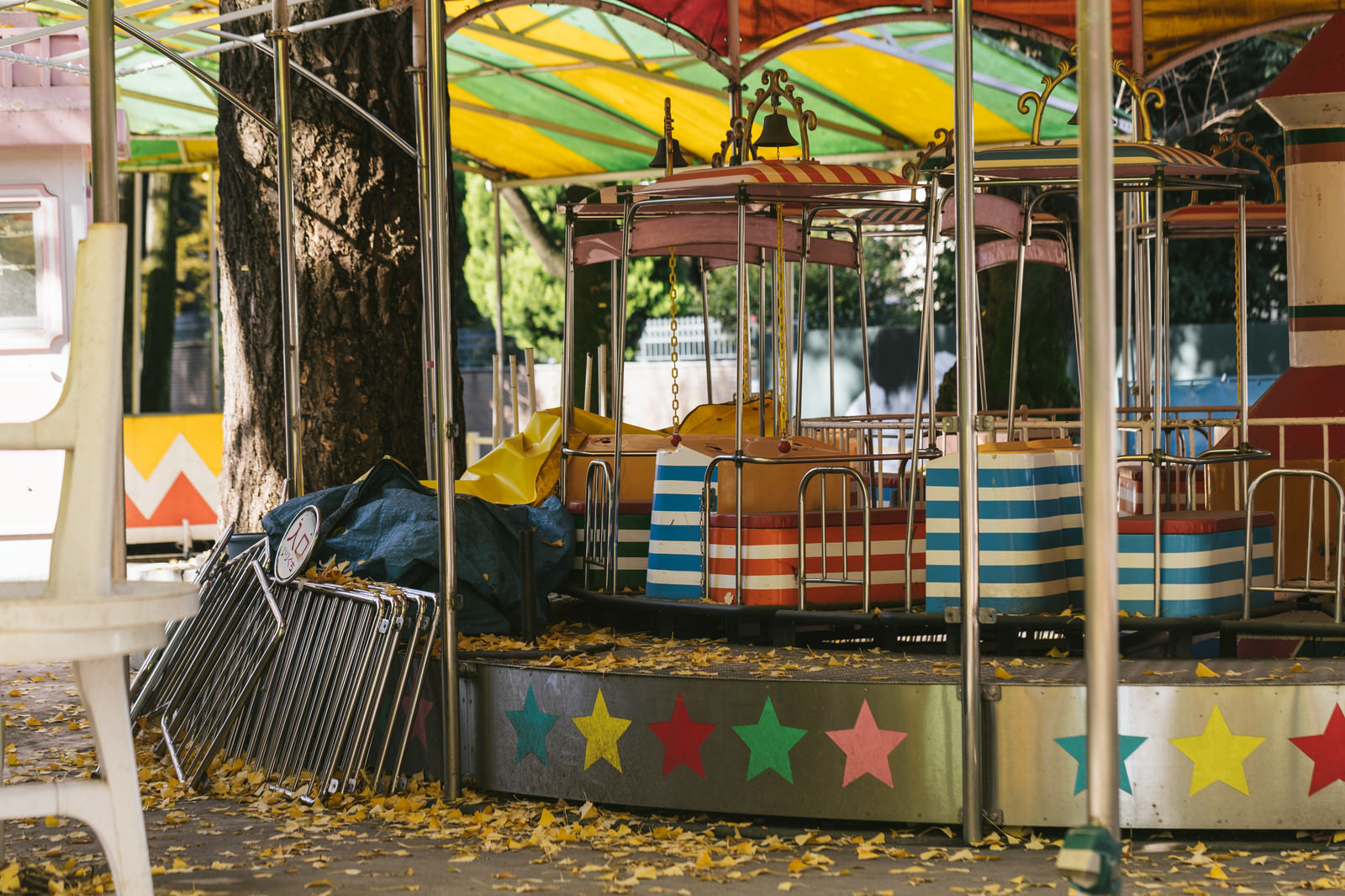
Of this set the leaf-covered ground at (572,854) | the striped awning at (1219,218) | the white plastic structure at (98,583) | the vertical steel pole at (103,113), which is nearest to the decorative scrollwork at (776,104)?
the striped awning at (1219,218)

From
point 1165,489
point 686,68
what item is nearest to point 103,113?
point 1165,489

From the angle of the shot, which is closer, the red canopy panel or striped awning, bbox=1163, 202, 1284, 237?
striped awning, bbox=1163, 202, 1284, 237

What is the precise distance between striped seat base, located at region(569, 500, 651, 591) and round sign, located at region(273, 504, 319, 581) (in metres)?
1.22

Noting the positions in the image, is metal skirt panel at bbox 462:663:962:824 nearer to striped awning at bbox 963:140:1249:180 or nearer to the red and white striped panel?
striped awning at bbox 963:140:1249:180

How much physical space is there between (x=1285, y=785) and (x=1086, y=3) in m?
2.77

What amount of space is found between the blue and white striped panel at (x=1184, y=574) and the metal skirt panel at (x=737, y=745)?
43.0 inches

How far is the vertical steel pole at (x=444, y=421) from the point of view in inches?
196

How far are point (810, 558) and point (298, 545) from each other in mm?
2117

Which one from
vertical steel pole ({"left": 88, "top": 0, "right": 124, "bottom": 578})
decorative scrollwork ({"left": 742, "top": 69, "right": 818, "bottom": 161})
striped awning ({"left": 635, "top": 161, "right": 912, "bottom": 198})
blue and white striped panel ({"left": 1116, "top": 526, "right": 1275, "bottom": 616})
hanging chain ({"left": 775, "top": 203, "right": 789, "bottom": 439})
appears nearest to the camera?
vertical steel pole ({"left": 88, "top": 0, "right": 124, "bottom": 578})

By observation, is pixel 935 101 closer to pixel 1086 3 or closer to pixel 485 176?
pixel 485 176

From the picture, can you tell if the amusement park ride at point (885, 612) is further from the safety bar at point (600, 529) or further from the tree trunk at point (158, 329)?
the tree trunk at point (158, 329)

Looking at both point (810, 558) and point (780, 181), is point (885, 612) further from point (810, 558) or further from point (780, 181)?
point (780, 181)

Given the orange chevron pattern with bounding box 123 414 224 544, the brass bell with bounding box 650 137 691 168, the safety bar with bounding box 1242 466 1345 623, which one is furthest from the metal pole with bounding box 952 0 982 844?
the orange chevron pattern with bounding box 123 414 224 544

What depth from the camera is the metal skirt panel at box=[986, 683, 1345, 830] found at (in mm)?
4473
